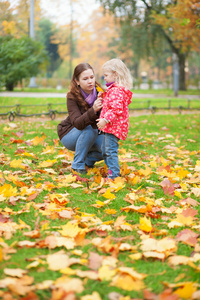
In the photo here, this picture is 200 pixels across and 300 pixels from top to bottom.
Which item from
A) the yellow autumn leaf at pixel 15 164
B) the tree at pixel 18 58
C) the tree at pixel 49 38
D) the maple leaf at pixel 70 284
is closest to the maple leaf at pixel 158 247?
the maple leaf at pixel 70 284

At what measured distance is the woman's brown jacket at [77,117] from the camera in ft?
12.3

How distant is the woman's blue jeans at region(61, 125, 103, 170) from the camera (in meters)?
3.90

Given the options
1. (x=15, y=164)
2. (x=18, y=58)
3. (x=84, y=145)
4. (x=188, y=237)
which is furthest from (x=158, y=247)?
(x=18, y=58)

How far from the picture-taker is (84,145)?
391 centimetres

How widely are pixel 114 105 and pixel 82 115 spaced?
0.52 m

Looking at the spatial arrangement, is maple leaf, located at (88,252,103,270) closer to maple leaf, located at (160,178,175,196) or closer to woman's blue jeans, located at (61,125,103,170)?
maple leaf, located at (160,178,175,196)

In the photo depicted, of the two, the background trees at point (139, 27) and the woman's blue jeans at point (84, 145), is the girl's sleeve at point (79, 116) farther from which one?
the background trees at point (139, 27)

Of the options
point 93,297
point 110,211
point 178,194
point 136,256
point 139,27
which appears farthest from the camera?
point 139,27

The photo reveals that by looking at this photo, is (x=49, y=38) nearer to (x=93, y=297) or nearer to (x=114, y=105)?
(x=114, y=105)

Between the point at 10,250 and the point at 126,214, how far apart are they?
40.0 inches

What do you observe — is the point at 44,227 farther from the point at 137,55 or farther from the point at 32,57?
the point at 137,55

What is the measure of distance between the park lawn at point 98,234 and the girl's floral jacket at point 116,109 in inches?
20.6

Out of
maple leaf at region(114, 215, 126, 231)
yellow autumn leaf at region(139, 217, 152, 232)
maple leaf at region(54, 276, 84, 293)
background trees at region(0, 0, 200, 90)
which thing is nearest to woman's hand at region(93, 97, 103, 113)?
maple leaf at region(114, 215, 126, 231)

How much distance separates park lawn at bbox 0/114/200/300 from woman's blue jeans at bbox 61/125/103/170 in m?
0.16
